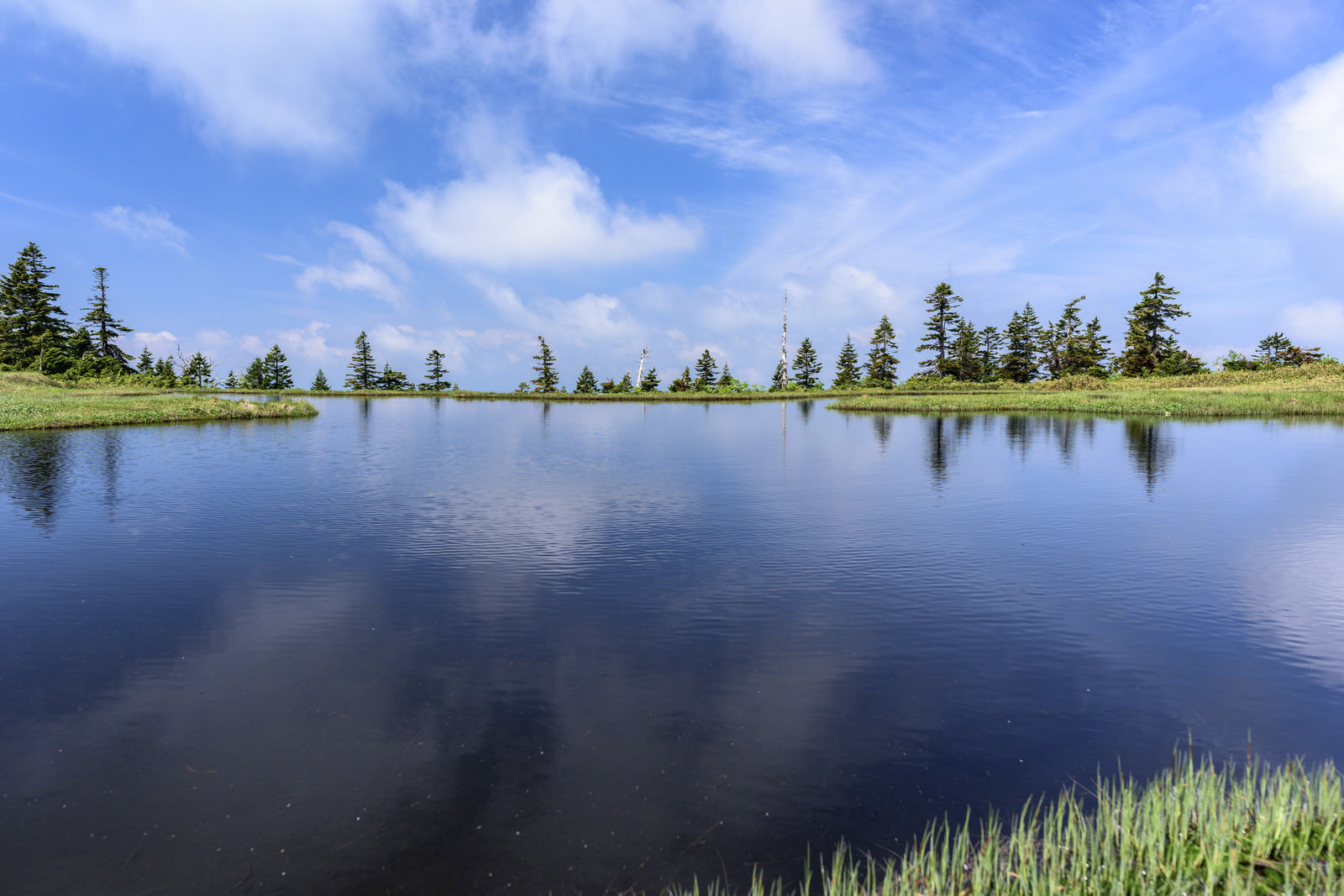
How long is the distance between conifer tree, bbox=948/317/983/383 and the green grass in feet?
30.6

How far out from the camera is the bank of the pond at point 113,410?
A: 4278 cm

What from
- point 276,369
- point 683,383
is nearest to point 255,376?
point 276,369

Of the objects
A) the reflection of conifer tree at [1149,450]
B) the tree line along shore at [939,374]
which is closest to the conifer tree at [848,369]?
the tree line along shore at [939,374]

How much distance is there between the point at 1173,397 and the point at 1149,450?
44196mm

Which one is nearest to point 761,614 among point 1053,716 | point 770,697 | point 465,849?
point 770,697

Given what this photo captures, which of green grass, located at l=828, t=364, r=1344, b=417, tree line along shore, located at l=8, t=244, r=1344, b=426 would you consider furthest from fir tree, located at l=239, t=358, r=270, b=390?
green grass, located at l=828, t=364, r=1344, b=417

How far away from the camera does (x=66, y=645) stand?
998 cm

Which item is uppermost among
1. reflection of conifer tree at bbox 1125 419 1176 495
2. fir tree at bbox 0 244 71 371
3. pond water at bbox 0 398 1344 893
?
fir tree at bbox 0 244 71 371

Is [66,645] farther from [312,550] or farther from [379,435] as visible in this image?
[379,435]

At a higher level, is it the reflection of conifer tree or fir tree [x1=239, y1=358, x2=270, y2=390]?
fir tree [x1=239, y1=358, x2=270, y2=390]

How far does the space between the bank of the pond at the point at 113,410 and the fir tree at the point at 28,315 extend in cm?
2295

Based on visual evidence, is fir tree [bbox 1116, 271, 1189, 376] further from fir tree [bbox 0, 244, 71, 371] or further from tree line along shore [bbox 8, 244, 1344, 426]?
fir tree [bbox 0, 244, 71, 371]

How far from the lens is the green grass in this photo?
210 feet

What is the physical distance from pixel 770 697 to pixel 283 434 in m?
40.9
